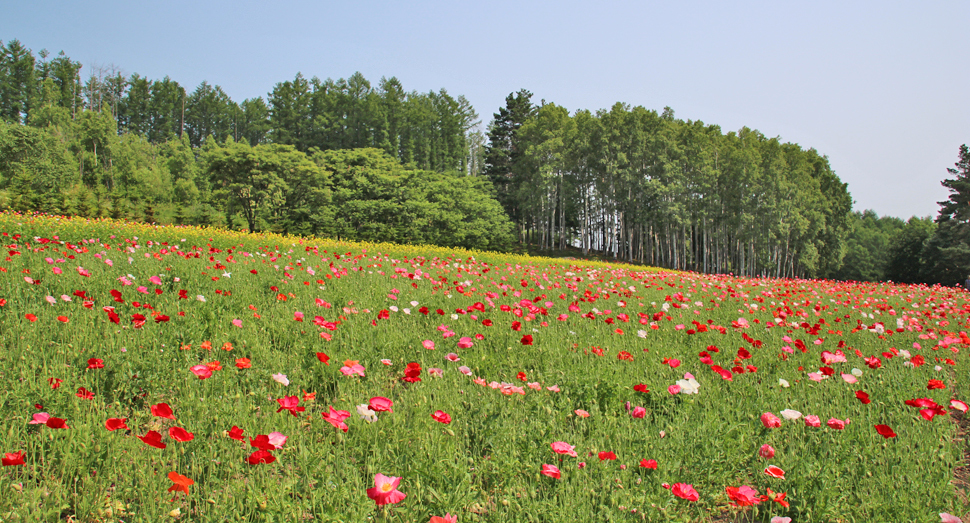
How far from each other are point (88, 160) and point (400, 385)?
52.4 metres

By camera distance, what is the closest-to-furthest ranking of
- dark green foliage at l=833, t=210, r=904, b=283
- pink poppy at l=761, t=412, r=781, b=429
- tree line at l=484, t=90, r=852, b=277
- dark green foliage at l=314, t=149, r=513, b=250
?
pink poppy at l=761, t=412, r=781, b=429 → dark green foliage at l=314, t=149, r=513, b=250 → tree line at l=484, t=90, r=852, b=277 → dark green foliage at l=833, t=210, r=904, b=283

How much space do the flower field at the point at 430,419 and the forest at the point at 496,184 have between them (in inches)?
1003

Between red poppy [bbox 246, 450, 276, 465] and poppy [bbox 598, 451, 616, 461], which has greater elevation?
red poppy [bbox 246, 450, 276, 465]

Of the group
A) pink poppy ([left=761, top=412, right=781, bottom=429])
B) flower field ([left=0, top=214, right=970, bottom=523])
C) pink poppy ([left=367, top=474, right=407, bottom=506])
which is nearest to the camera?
pink poppy ([left=367, top=474, right=407, bottom=506])

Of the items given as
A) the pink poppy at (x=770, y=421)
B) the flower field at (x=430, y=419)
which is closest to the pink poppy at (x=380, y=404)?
the flower field at (x=430, y=419)

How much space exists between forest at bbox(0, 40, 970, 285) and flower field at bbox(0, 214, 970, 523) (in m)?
25.5

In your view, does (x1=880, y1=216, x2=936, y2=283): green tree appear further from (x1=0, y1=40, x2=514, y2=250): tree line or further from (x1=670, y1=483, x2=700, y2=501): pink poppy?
(x1=670, y1=483, x2=700, y2=501): pink poppy

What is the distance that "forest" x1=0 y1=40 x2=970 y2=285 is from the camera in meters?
29.4

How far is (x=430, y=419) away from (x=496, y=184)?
41.7 m

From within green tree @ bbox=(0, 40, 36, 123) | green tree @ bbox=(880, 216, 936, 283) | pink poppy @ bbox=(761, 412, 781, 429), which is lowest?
pink poppy @ bbox=(761, 412, 781, 429)

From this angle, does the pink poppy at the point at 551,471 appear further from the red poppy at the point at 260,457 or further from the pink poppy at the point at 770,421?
the pink poppy at the point at 770,421

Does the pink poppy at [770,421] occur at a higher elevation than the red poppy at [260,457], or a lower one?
lower

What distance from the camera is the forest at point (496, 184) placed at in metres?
29.4

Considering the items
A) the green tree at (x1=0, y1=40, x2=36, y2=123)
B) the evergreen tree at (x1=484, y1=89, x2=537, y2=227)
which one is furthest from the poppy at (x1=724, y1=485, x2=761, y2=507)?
the green tree at (x1=0, y1=40, x2=36, y2=123)
